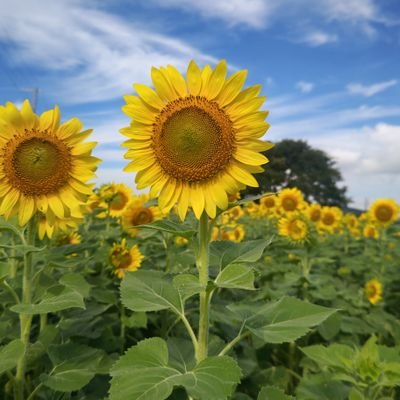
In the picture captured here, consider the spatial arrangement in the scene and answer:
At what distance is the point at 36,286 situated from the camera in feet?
9.87

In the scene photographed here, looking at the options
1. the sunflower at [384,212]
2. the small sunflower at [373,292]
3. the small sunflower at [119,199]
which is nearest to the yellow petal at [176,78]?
Answer: the small sunflower at [119,199]

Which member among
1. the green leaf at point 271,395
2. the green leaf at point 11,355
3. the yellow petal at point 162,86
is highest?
the yellow petal at point 162,86

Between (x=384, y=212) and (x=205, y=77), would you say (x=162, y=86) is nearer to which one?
(x=205, y=77)

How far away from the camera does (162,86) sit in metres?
2.27

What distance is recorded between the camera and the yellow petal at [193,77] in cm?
222

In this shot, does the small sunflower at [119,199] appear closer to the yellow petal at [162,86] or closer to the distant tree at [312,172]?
the yellow petal at [162,86]

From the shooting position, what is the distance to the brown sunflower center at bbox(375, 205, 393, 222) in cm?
876

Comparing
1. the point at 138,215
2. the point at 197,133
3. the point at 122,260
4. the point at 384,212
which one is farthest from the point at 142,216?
the point at 384,212

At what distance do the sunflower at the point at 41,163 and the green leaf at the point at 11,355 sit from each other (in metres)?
0.70

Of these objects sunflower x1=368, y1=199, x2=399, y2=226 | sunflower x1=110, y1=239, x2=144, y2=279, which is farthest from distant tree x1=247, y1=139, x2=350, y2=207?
sunflower x1=110, y1=239, x2=144, y2=279

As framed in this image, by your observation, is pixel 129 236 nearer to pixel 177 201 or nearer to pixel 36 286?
pixel 36 286

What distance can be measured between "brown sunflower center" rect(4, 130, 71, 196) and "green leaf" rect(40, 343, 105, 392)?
928 mm

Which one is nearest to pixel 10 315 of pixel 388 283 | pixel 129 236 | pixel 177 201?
pixel 129 236

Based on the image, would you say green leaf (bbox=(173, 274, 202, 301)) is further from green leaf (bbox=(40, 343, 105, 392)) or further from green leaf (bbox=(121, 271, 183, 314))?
green leaf (bbox=(40, 343, 105, 392))
